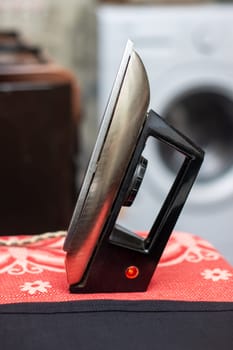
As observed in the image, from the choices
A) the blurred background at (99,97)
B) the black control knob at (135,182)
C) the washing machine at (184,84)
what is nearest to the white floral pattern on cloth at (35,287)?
the black control knob at (135,182)

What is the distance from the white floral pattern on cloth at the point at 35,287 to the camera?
75 cm

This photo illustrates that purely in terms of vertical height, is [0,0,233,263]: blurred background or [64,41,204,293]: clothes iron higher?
[64,41,204,293]: clothes iron

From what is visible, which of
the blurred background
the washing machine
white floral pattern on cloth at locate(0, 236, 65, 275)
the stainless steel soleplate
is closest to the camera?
the stainless steel soleplate

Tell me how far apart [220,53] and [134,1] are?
0.40 m

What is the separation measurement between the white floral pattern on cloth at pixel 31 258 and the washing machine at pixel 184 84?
3.68 ft

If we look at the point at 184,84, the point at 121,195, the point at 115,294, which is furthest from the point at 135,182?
the point at 184,84

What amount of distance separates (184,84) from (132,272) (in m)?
1.34

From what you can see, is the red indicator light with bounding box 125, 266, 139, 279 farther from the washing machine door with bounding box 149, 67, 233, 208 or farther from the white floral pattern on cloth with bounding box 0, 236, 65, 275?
the washing machine door with bounding box 149, 67, 233, 208

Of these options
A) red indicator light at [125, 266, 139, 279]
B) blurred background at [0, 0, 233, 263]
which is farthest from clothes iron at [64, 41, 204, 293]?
blurred background at [0, 0, 233, 263]

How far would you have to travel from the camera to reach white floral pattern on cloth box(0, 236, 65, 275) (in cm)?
83

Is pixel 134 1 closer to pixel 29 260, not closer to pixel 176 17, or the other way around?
pixel 176 17

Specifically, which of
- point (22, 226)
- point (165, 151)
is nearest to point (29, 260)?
point (22, 226)

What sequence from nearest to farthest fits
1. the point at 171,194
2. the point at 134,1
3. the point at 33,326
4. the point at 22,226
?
the point at 33,326 → the point at 171,194 → the point at 22,226 → the point at 134,1

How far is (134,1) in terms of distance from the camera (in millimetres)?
2289
